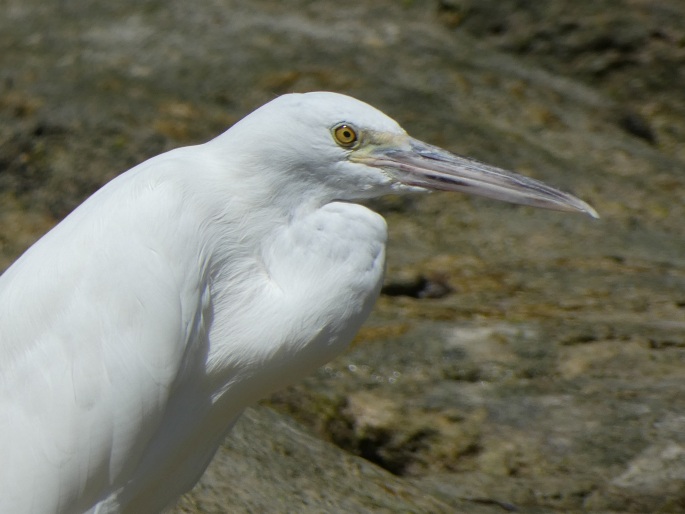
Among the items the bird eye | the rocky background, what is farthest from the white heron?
the rocky background

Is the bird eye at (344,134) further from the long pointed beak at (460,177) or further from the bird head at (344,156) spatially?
the long pointed beak at (460,177)

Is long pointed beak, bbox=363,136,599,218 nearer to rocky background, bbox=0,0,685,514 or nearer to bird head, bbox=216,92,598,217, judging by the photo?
bird head, bbox=216,92,598,217

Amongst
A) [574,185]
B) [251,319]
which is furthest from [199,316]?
[574,185]

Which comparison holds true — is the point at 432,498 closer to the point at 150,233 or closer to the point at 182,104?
the point at 150,233

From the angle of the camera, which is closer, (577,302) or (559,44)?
(577,302)

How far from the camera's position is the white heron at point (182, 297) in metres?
3.55

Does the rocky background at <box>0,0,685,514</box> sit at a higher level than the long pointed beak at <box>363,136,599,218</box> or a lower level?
lower

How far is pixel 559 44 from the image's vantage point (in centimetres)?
877

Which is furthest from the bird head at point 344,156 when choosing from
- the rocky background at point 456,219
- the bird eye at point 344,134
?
the rocky background at point 456,219

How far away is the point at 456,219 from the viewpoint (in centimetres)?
748

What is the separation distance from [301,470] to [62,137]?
10.7 feet

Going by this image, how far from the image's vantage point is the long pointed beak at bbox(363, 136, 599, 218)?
12.7ft

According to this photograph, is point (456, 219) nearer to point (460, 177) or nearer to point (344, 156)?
point (460, 177)

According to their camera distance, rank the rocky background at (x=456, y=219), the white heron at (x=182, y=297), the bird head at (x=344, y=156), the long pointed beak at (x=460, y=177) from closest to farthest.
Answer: the white heron at (x=182, y=297), the bird head at (x=344, y=156), the long pointed beak at (x=460, y=177), the rocky background at (x=456, y=219)
